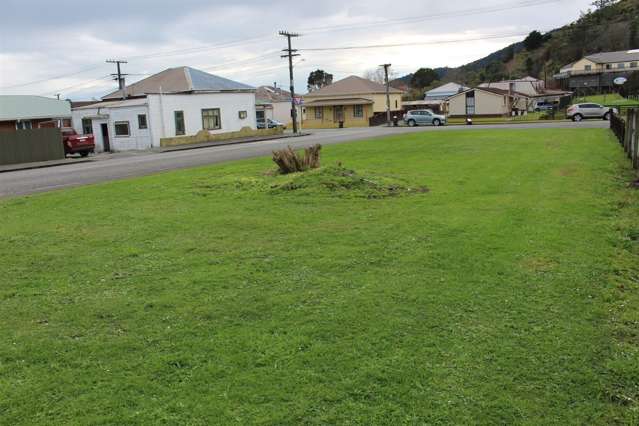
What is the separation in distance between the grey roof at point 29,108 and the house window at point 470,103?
49.7 m

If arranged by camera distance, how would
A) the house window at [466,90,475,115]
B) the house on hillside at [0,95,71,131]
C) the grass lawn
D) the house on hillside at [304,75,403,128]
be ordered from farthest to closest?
the house window at [466,90,475,115]
the house on hillside at [304,75,403,128]
the house on hillside at [0,95,71,131]
the grass lawn

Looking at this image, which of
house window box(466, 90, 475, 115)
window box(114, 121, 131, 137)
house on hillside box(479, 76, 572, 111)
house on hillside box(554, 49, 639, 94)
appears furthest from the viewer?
house on hillside box(554, 49, 639, 94)

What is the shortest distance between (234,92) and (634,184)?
39991 millimetres

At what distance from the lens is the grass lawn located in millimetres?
3852

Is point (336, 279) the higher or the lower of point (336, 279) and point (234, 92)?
the lower

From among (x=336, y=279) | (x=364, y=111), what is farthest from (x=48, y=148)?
(x=364, y=111)

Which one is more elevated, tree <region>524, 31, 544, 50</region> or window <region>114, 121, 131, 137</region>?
tree <region>524, 31, 544, 50</region>

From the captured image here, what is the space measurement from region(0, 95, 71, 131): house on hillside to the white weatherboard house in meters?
1.49

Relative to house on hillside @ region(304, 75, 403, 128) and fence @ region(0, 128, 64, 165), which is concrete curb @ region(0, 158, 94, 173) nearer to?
fence @ region(0, 128, 64, 165)

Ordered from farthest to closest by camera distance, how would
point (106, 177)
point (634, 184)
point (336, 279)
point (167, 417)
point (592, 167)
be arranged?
point (106, 177)
point (592, 167)
point (634, 184)
point (336, 279)
point (167, 417)

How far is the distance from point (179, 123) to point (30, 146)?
12.1 m

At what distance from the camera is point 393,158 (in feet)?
65.4

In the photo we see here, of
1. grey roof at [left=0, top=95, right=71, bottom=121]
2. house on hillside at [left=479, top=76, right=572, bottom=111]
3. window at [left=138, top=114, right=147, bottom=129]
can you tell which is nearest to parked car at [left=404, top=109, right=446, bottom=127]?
window at [left=138, top=114, right=147, bottom=129]

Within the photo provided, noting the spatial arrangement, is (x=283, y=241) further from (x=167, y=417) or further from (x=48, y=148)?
(x=48, y=148)
